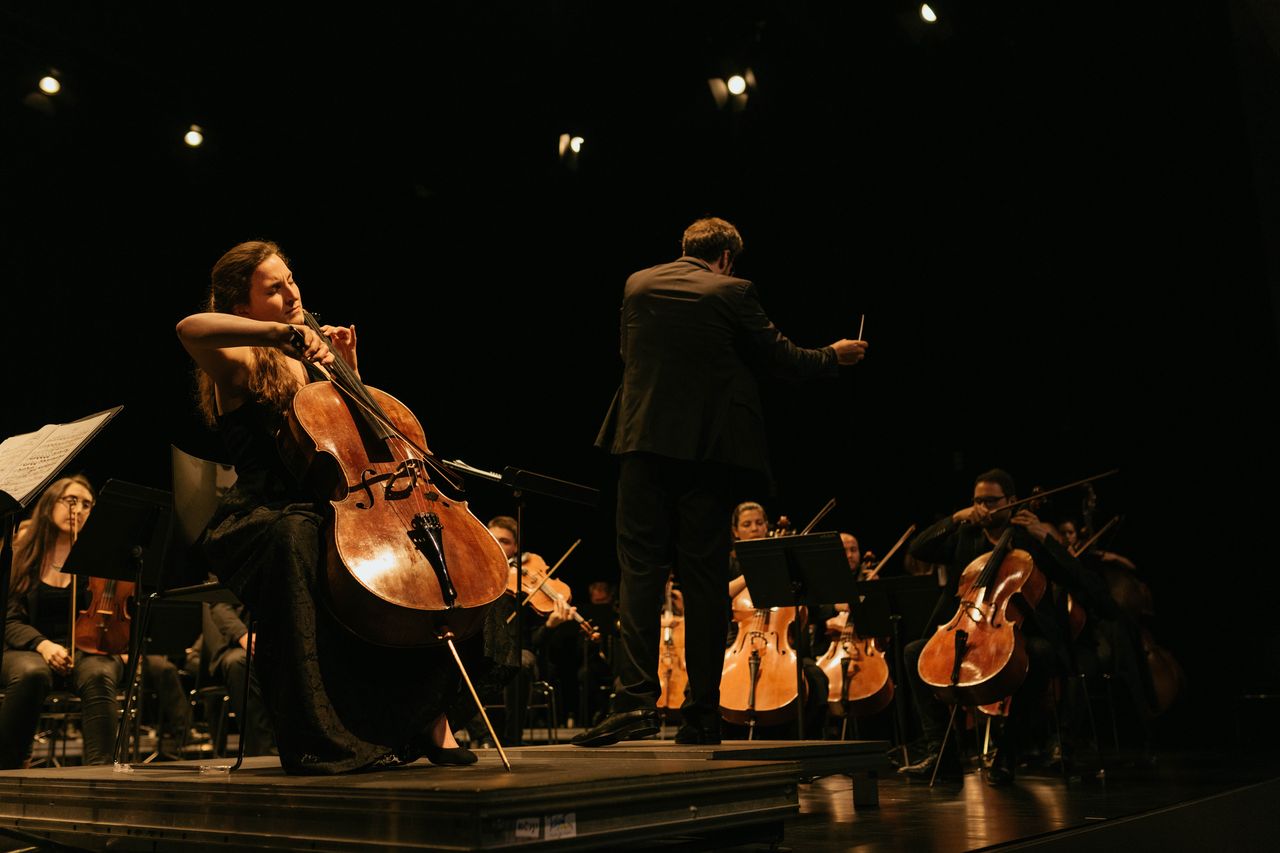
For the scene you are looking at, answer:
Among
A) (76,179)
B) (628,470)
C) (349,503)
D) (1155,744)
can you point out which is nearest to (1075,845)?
(628,470)

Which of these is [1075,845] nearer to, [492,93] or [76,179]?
[492,93]

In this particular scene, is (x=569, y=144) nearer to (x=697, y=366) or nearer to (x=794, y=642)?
(x=794, y=642)

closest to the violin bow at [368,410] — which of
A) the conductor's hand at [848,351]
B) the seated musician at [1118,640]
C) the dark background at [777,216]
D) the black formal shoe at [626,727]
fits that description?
the black formal shoe at [626,727]

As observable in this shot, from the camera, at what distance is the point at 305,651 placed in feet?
6.70

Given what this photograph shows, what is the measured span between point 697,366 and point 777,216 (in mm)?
4740

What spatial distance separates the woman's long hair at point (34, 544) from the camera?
4113 mm

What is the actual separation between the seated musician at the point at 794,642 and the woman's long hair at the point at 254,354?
239 centimetres

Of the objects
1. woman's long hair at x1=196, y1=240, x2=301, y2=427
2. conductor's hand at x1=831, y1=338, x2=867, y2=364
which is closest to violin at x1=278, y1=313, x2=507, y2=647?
woman's long hair at x1=196, y1=240, x2=301, y2=427

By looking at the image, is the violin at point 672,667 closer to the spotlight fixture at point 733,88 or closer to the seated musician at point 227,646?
the seated musician at point 227,646

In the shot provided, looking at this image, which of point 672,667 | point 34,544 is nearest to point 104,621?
point 34,544

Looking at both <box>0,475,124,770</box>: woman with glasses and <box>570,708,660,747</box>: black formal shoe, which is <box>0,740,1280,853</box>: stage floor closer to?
<box>570,708,660,747</box>: black formal shoe

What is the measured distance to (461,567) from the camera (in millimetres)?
2125

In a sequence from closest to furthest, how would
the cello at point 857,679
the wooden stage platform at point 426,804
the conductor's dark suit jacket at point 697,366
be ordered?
the wooden stage platform at point 426,804, the conductor's dark suit jacket at point 697,366, the cello at point 857,679

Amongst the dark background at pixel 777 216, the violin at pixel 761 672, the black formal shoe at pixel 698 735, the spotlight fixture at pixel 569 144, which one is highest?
the spotlight fixture at pixel 569 144
